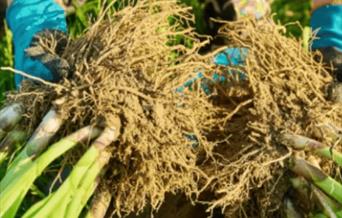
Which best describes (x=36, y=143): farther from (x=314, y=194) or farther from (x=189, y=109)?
(x=314, y=194)

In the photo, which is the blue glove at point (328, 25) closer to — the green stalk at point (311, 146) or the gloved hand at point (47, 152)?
the green stalk at point (311, 146)

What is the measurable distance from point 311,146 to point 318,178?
0.07m

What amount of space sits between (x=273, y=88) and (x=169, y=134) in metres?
0.26

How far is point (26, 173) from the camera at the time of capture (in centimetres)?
111

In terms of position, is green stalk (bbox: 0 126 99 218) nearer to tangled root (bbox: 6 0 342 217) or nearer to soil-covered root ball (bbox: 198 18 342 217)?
tangled root (bbox: 6 0 342 217)

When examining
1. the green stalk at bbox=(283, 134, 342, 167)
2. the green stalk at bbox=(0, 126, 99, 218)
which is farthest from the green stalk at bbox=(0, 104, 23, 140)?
the green stalk at bbox=(283, 134, 342, 167)

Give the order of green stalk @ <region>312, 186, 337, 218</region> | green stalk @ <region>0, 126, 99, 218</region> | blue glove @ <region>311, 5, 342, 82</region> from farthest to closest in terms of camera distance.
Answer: blue glove @ <region>311, 5, 342, 82</region>
green stalk @ <region>312, 186, 337, 218</region>
green stalk @ <region>0, 126, 99, 218</region>

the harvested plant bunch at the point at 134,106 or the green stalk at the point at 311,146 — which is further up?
the harvested plant bunch at the point at 134,106

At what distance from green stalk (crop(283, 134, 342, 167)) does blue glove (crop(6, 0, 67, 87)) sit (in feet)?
1.94

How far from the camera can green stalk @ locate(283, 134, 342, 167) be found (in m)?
1.20

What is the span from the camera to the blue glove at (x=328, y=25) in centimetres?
152

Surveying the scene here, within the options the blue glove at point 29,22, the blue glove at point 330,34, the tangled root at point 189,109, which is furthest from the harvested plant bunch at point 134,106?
the blue glove at point 330,34

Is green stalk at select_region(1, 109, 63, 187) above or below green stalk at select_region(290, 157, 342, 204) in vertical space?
above

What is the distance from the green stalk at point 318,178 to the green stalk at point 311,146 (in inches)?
1.1
